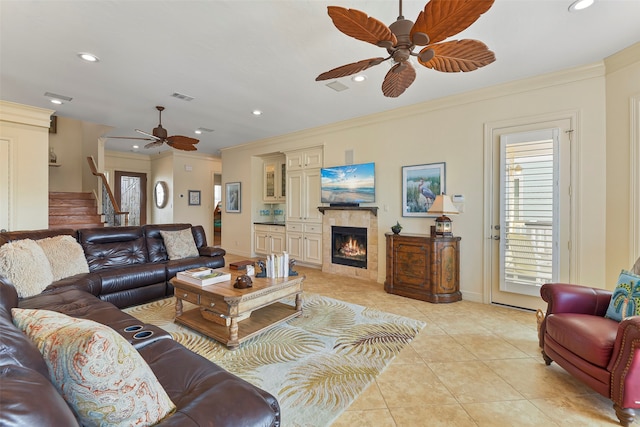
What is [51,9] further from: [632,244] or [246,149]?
[632,244]

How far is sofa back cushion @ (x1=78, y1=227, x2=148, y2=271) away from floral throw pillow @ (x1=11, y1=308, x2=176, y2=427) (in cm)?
319

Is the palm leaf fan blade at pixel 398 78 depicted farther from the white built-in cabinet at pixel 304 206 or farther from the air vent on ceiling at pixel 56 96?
the air vent on ceiling at pixel 56 96

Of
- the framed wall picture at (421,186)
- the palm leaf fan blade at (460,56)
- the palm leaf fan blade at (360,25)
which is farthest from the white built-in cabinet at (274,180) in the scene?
the palm leaf fan blade at (360,25)

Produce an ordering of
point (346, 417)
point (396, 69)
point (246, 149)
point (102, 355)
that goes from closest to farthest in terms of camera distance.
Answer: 1. point (102, 355)
2. point (346, 417)
3. point (396, 69)
4. point (246, 149)

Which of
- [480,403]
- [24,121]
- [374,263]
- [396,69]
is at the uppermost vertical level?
[24,121]

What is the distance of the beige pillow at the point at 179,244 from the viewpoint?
4.19m

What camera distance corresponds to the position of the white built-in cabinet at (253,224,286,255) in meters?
6.39

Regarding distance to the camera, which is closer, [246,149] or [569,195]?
[569,195]

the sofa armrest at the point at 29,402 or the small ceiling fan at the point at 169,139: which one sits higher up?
the small ceiling fan at the point at 169,139

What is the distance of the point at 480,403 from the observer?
1844mm

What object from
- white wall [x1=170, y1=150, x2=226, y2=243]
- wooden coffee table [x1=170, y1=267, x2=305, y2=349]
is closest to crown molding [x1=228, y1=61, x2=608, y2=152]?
wooden coffee table [x1=170, y1=267, x2=305, y2=349]

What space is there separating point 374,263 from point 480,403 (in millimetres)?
2978

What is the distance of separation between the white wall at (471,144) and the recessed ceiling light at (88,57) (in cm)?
345

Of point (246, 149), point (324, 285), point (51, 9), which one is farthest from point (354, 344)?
point (246, 149)
